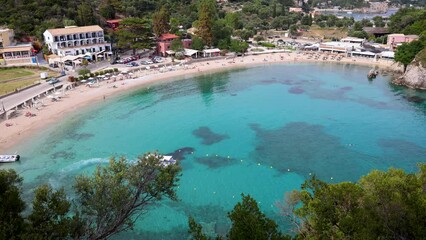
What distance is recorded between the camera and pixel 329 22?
365 ft

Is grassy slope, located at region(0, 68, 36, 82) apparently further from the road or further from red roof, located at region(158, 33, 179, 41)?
red roof, located at region(158, 33, 179, 41)

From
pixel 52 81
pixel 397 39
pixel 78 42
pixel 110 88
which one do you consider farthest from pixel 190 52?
pixel 397 39

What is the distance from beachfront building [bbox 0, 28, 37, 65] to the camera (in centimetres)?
6034

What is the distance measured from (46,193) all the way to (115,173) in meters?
4.09

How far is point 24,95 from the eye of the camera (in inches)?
1834

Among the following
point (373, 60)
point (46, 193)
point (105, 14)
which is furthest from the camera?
point (105, 14)

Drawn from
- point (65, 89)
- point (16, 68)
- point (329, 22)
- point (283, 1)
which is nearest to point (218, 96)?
point (65, 89)

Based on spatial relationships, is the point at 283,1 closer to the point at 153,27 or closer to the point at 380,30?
the point at 380,30

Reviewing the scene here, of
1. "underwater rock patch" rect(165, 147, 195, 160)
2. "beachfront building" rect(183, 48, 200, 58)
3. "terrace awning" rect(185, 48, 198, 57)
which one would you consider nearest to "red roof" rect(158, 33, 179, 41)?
"beachfront building" rect(183, 48, 200, 58)

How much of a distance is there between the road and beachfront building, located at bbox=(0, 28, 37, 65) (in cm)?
1329

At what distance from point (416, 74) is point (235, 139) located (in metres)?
35.1

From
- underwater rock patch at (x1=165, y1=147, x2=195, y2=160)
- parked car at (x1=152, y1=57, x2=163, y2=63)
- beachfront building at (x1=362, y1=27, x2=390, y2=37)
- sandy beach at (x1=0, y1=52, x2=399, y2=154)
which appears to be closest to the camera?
underwater rock patch at (x1=165, y1=147, x2=195, y2=160)

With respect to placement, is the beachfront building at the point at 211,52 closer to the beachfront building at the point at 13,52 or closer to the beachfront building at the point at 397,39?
the beachfront building at the point at 13,52

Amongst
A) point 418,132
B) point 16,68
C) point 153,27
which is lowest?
point 418,132
